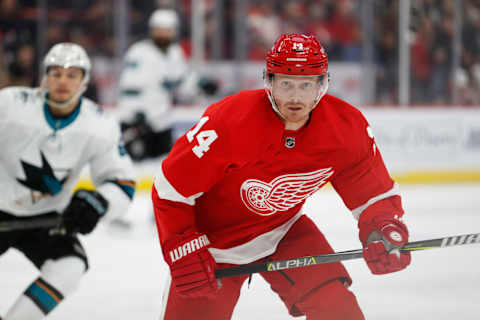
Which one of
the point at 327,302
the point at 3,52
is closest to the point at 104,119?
the point at 327,302

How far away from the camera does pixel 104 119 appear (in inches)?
99.5

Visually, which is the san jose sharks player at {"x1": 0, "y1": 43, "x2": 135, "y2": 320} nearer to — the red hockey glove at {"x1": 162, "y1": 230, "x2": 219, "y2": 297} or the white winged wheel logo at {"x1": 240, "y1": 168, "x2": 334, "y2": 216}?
the red hockey glove at {"x1": 162, "y1": 230, "x2": 219, "y2": 297}

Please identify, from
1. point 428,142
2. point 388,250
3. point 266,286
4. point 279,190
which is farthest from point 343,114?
point 428,142

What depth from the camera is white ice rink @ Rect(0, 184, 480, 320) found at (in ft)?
9.13

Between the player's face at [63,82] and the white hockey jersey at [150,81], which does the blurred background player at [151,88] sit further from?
the player's face at [63,82]

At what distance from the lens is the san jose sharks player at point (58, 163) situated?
2322 millimetres

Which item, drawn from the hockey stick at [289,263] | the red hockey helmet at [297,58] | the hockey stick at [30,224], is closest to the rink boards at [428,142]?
the hockey stick at [30,224]

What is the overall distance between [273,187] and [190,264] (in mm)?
295

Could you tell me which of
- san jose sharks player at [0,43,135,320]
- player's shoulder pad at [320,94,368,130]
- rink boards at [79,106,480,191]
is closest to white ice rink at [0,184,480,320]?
san jose sharks player at [0,43,135,320]

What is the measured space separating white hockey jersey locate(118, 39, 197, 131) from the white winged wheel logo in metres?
3.22

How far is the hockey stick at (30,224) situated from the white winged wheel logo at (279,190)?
760mm

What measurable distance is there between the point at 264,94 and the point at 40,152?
0.92 meters

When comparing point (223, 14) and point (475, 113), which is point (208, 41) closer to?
point (223, 14)

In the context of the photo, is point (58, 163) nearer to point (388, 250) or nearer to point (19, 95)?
point (19, 95)
